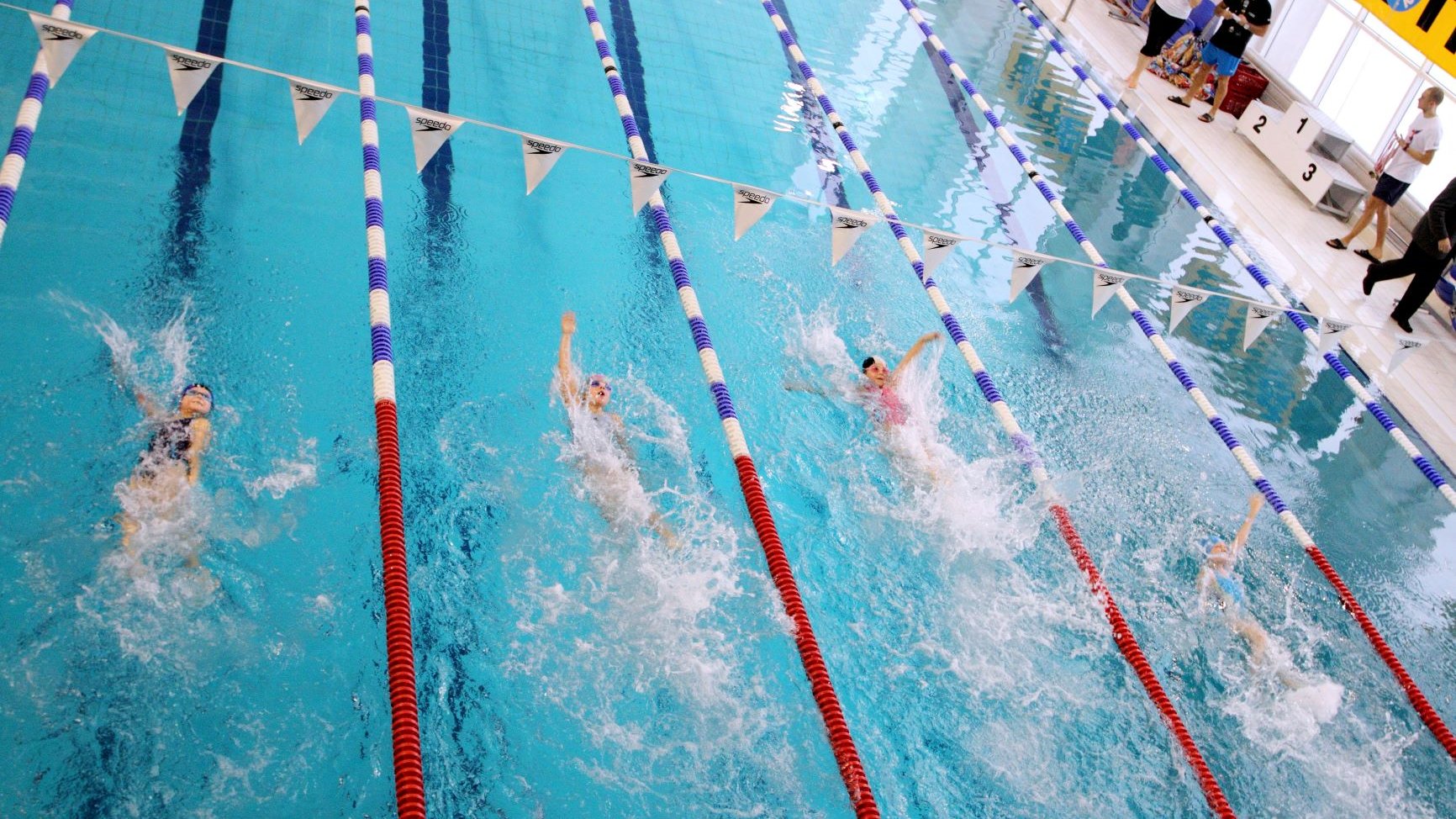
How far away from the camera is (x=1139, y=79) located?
10.2m

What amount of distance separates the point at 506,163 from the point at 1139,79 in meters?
6.83

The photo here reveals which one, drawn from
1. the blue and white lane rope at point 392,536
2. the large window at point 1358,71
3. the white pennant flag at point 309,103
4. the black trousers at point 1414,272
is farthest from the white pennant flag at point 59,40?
the large window at point 1358,71

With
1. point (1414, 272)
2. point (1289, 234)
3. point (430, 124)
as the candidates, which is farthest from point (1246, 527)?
point (1289, 234)

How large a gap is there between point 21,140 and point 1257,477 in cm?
605

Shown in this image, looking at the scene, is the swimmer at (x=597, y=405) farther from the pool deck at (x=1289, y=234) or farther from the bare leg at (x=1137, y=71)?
the bare leg at (x=1137, y=71)

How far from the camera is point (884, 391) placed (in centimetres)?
532

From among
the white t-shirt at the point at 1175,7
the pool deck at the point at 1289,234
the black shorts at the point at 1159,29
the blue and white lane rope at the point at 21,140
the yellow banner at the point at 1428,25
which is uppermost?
the yellow banner at the point at 1428,25

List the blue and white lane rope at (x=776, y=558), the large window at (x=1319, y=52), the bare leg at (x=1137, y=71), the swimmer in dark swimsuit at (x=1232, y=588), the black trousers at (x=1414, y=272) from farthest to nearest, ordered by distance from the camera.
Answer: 1. the large window at (x=1319, y=52)
2. the bare leg at (x=1137, y=71)
3. the black trousers at (x=1414, y=272)
4. the swimmer in dark swimsuit at (x=1232, y=588)
5. the blue and white lane rope at (x=776, y=558)

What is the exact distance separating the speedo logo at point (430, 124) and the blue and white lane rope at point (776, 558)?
4.38 ft

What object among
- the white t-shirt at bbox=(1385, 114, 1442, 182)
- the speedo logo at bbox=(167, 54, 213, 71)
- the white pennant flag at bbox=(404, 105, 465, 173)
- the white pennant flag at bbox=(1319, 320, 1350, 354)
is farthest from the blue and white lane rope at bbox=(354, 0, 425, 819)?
the white t-shirt at bbox=(1385, 114, 1442, 182)

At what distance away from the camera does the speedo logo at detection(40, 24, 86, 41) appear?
401 cm

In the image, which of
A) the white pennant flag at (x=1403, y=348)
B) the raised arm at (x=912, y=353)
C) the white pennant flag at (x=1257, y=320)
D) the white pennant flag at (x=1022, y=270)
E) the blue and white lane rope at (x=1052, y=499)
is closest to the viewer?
the blue and white lane rope at (x=1052, y=499)

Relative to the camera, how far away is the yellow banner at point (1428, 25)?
25.8 ft

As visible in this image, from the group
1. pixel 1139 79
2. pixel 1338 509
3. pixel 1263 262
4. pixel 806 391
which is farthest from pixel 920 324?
pixel 1139 79
